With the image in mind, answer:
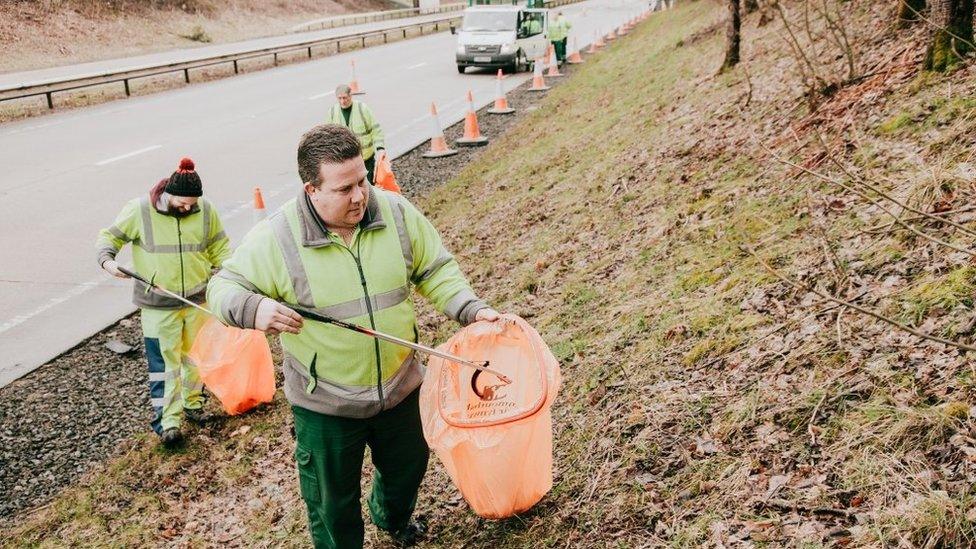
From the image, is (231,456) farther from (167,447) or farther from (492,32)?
(492,32)

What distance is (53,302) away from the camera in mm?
7355

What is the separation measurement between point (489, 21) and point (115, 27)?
19870 mm

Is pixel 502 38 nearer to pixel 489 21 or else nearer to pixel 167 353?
pixel 489 21

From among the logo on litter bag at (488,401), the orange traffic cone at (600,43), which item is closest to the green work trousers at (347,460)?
the logo on litter bag at (488,401)

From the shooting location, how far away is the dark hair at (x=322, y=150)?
2.92m

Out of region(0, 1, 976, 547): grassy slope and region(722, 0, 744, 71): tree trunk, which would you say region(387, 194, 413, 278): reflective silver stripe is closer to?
region(0, 1, 976, 547): grassy slope

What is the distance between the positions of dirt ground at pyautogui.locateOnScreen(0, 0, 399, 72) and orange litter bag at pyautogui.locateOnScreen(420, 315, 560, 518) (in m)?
27.3

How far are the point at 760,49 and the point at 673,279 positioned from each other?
6871 mm

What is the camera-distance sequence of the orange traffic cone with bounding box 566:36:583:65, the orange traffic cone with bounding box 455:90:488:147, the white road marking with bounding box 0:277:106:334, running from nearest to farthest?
the white road marking with bounding box 0:277:106:334 < the orange traffic cone with bounding box 455:90:488:147 < the orange traffic cone with bounding box 566:36:583:65

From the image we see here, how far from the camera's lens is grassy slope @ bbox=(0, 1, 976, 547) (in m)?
2.94

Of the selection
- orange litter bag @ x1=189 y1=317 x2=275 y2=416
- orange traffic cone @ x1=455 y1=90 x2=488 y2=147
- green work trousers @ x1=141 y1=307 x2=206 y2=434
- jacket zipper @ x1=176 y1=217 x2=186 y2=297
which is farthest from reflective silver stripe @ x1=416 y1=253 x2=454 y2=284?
orange traffic cone @ x1=455 y1=90 x2=488 y2=147

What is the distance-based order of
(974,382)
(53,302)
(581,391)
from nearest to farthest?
1. (974,382)
2. (581,391)
3. (53,302)

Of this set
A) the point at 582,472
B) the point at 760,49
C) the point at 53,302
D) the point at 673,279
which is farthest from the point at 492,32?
the point at 582,472

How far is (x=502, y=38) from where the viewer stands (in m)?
23.5
